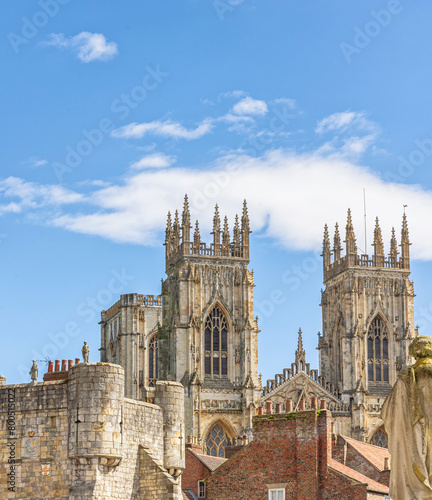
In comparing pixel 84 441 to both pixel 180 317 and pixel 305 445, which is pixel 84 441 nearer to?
pixel 305 445

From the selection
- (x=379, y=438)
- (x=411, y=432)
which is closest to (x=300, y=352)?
(x=379, y=438)

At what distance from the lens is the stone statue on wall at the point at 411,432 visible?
9938mm

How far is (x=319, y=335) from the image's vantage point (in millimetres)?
85750

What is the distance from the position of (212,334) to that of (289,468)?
44689 millimetres

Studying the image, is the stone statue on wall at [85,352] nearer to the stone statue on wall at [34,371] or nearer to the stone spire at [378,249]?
the stone statue on wall at [34,371]

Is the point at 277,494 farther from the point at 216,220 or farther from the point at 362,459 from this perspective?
the point at 216,220

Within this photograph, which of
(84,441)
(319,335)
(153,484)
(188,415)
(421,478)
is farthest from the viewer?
(319,335)

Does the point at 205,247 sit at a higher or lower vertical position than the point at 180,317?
higher

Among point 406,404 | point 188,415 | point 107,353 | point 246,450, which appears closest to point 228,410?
point 188,415

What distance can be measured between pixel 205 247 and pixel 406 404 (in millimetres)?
68778

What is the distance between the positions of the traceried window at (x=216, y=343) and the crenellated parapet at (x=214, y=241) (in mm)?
4106

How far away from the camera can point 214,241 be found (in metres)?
79.2

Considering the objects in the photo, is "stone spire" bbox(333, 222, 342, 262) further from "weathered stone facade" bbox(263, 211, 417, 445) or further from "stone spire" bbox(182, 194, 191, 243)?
"stone spire" bbox(182, 194, 191, 243)

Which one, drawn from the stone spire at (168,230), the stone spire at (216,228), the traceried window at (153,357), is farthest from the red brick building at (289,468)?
the traceried window at (153,357)
